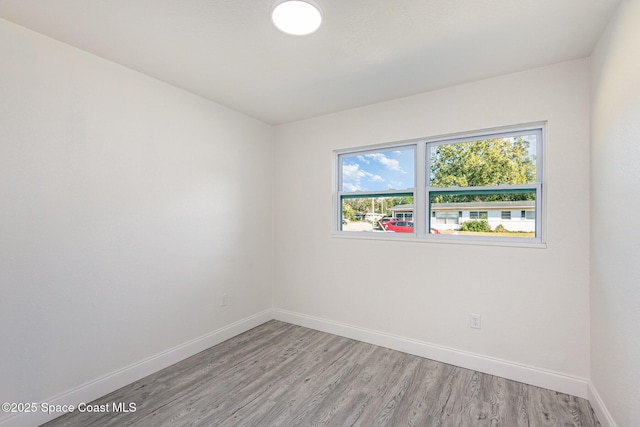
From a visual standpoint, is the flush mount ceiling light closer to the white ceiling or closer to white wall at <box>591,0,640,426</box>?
the white ceiling

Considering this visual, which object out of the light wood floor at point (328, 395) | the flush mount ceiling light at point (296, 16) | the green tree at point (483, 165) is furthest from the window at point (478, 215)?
the flush mount ceiling light at point (296, 16)

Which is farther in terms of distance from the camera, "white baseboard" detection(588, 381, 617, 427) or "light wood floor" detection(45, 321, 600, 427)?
"light wood floor" detection(45, 321, 600, 427)

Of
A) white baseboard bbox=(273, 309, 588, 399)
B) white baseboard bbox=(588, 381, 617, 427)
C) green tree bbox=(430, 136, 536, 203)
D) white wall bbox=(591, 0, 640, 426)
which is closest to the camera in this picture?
white wall bbox=(591, 0, 640, 426)

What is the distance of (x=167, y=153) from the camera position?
2.63 metres

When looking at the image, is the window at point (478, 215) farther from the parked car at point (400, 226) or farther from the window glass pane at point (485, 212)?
the parked car at point (400, 226)

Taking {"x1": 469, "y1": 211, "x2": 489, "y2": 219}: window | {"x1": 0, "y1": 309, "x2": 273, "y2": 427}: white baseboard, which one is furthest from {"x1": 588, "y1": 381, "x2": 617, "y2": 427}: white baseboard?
{"x1": 0, "y1": 309, "x2": 273, "y2": 427}: white baseboard

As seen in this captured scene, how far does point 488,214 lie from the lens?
258cm

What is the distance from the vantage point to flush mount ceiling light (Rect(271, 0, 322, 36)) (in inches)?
63.4

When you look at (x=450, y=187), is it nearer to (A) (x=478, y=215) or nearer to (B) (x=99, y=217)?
(A) (x=478, y=215)

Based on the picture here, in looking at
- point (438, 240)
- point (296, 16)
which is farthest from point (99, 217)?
point (438, 240)

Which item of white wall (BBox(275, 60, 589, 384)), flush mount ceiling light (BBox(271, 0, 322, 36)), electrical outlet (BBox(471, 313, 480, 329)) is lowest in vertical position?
electrical outlet (BBox(471, 313, 480, 329))

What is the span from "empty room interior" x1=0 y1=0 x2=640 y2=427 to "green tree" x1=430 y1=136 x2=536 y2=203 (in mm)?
20

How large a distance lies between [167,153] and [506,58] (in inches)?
114

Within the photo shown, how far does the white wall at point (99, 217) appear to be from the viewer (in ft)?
5.95
